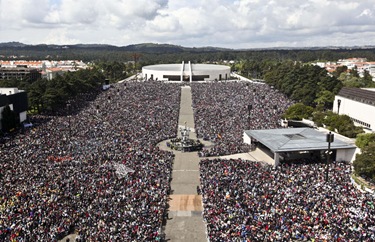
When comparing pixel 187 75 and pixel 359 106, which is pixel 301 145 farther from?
pixel 187 75

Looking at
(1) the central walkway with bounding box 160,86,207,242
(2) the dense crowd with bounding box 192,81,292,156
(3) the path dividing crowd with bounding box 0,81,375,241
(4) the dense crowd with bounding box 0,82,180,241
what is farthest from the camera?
(2) the dense crowd with bounding box 192,81,292,156

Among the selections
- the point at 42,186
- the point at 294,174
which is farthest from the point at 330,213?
the point at 42,186

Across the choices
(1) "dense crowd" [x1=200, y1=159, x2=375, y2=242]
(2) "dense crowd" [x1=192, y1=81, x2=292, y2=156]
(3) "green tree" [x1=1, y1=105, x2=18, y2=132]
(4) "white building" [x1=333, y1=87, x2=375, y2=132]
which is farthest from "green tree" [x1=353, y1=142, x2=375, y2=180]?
(3) "green tree" [x1=1, y1=105, x2=18, y2=132]

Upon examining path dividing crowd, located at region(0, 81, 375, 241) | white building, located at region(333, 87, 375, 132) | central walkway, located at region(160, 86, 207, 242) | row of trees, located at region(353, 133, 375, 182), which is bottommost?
central walkway, located at region(160, 86, 207, 242)

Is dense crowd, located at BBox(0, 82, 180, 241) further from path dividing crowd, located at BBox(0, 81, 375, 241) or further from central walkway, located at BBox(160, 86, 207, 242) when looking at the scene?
central walkway, located at BBox(160, 86, 207, 242)

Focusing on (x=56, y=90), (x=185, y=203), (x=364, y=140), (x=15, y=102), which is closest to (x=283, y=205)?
(x=185, y=203)

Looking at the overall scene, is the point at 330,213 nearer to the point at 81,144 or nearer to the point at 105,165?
the point at 105,165

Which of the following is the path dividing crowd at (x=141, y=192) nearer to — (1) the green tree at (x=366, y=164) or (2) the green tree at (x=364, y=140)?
(1) the green tree at (x=366, y=164)
